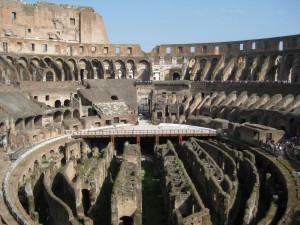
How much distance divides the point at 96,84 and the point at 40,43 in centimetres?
1059

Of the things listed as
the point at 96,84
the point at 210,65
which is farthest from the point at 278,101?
the point at 96,84

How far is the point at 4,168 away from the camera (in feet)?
83.2

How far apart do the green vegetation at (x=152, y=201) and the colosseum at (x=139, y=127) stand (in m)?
0.08

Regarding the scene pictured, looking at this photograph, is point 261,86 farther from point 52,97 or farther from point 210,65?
point 52,97

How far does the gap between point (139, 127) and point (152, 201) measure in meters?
18.2

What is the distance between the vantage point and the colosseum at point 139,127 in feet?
67.7

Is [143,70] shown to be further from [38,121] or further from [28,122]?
[28,122]

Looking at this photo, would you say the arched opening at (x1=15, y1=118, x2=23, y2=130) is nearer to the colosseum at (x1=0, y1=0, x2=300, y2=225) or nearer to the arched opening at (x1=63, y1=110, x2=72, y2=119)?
the colosseum at (x1=0, y1=0, x2=300, y2=225)

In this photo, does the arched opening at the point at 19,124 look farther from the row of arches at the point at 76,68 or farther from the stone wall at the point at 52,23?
the stone wall at the point at 52,23

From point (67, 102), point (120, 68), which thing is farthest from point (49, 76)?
point (120, 68)

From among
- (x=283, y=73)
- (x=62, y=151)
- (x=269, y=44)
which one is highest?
(x=269, y=44)

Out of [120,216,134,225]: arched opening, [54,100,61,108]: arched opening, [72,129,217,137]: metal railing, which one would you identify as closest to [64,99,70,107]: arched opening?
[54,100,61,108]: arched opening

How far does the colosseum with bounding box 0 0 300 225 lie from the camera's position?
20641 mm

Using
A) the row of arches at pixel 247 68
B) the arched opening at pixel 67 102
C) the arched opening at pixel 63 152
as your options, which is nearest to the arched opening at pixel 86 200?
the arched opening at pixel 63 152
